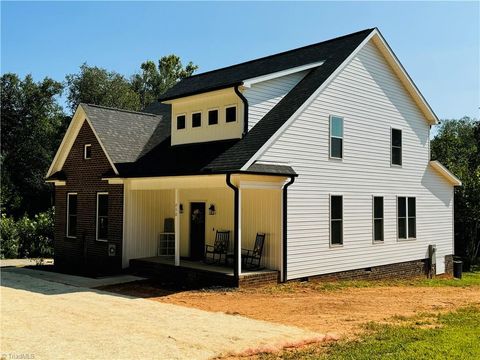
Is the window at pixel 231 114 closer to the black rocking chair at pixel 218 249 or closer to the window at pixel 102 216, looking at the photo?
the black rocking chair at pixel 218 249

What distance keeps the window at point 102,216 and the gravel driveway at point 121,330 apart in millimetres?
5592

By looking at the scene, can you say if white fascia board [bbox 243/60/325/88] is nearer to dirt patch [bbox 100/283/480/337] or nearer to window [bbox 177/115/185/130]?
window [bbox 177/115/185/130]

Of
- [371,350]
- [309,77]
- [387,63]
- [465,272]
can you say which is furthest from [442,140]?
[371,350]

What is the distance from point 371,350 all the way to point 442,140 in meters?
36.4

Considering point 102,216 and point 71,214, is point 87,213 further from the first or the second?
point 71,214

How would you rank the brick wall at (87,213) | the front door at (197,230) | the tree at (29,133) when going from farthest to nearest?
the tree at (29,133), the front door at (197,230), the brick wall at (87,213)

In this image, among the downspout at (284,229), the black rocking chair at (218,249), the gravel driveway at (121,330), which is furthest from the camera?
the black rocking chair at (218,249)

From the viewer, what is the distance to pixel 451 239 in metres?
22.8

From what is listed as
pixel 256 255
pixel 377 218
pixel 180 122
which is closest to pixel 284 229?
pixel 256 255

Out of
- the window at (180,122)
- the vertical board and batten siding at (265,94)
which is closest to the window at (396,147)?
the vertical board and batten siding at (265,94)

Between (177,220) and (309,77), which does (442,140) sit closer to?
(309,77)

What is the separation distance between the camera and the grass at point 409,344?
756 centimetres

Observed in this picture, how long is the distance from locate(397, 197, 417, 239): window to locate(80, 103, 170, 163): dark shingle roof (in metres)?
9.48

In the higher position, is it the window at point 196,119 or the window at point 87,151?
the window at point 196,119
